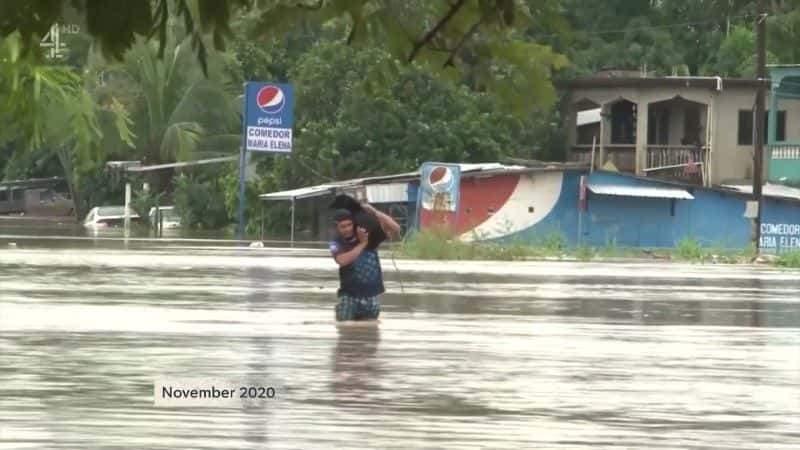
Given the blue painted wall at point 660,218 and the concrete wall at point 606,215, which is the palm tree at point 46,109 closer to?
the concrete wall at point 606,215

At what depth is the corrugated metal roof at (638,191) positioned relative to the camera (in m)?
47.1

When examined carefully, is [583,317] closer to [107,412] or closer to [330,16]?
[107,412]

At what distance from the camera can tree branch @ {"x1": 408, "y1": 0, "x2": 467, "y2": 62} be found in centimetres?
508

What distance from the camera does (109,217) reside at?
5984 cm

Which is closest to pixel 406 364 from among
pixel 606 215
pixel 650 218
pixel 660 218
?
pixel 606 215

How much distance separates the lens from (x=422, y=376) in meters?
12.5

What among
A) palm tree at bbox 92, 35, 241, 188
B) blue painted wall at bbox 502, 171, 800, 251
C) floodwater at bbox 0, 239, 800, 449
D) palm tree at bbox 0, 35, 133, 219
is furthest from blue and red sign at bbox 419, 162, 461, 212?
palm tree at bbox 0, 35, 133, 219

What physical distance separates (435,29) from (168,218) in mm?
55774

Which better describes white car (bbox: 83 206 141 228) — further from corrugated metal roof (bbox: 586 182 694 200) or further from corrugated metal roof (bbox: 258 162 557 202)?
corrugated metal roof (bbox: 586 182 694 200)

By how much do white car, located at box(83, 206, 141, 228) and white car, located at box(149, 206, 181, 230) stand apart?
3.07 feet

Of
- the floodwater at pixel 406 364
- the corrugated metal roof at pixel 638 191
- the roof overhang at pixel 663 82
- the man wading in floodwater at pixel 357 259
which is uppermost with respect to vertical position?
the roof overhang at pixel 663 82

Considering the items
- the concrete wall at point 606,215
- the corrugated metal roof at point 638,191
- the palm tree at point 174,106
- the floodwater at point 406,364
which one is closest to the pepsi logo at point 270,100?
the concrete wall at point 606,215

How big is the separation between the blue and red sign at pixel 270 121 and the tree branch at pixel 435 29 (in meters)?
38.3

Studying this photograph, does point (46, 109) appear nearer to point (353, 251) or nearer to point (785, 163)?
point (353, 251)
